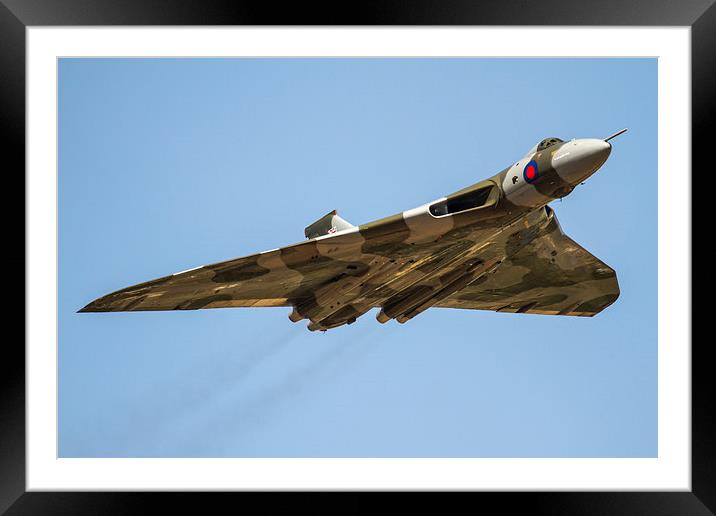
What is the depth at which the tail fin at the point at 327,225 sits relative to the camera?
884 inches

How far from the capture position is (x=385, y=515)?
1684 centimetres

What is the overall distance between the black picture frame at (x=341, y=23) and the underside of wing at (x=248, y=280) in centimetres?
412

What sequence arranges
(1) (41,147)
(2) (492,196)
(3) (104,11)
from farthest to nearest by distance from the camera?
1. (2) (492,196)
2. (1) (41,147)
3. (3) (104,11)

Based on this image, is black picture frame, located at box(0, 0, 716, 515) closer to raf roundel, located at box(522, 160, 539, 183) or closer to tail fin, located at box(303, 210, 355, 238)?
raf roundel, located at box(522, 160, 539, 183)

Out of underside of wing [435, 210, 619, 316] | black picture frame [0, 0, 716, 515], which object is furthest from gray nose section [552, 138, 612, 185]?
underside of wing [435, 210, 619, 316]

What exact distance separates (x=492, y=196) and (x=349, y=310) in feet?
17.4

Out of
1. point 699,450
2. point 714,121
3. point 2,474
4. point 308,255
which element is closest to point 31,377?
point 2,474

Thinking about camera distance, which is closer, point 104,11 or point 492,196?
A: point 104,11

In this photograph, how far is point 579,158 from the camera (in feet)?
57.0

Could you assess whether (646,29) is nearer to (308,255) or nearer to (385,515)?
(308,255)

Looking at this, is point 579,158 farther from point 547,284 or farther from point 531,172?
point 547,284

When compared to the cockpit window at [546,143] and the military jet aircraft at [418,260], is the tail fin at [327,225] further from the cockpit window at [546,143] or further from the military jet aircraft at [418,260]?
the cockpit window at [546,143]

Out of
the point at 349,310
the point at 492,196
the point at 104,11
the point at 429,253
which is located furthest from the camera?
the point at 349,310

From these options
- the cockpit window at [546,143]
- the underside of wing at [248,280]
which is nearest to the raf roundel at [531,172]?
the cockpit window at [546,143]
